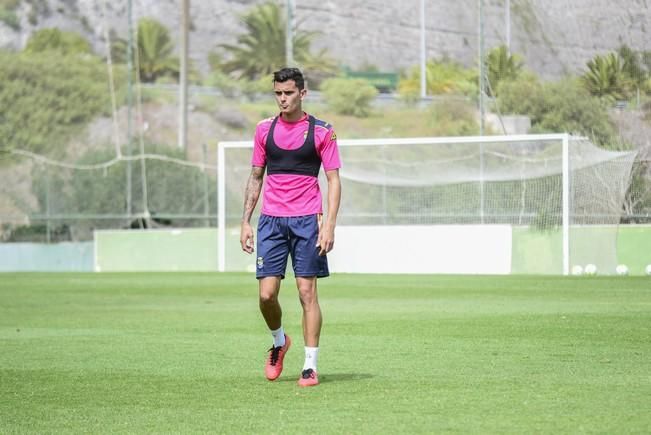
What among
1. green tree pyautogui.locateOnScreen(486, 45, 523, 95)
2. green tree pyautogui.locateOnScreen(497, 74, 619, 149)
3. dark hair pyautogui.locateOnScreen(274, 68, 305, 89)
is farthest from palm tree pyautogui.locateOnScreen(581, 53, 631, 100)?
dark hair pyautogui.locateOnScreen(274, 68, 305, 89)

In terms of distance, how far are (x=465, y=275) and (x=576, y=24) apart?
457 inches

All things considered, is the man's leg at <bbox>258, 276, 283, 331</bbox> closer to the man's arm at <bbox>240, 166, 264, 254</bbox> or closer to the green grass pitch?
the man's arm at <bbox>240, 166, 264, 254</bbox>

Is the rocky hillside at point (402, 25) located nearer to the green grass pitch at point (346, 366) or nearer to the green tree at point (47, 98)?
the green tree at point (47, 98)

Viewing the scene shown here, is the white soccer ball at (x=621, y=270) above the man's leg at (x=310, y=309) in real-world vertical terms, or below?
below

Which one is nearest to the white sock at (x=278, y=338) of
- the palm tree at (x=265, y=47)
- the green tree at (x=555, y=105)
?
the green tree at (x=555, y=105)

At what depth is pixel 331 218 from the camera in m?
8.16

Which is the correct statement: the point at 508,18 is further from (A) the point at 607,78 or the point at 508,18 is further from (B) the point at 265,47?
(B) the point at 265,47

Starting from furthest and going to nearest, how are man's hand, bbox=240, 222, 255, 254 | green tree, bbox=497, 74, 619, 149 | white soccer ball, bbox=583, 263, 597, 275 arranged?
green tree, bbox=497, 74, 619, 149
white soccer ball, bbox=583, 263, 597, 275
man's hand, bbox=240, 222, 255, 254

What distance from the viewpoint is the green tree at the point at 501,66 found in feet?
111

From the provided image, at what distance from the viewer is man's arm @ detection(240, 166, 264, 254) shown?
8.45 meters

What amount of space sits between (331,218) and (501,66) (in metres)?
26.9

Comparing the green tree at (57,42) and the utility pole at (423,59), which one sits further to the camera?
the green tree at (57,42)

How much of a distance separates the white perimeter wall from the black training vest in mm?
16702

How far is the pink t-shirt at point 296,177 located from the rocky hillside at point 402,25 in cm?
2344
